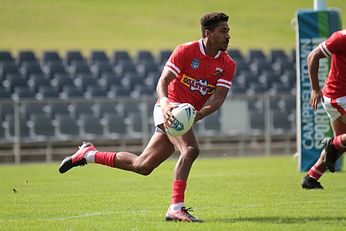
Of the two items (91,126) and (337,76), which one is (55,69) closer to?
(91,126)

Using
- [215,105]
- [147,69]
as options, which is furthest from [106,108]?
[215,105]

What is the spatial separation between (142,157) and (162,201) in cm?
175

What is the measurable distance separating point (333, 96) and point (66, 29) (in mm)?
28803

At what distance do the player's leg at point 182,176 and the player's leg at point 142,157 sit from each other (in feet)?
1.08

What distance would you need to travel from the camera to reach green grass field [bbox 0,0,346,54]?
37.9 metres

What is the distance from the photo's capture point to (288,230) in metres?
8.54

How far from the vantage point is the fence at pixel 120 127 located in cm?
2392

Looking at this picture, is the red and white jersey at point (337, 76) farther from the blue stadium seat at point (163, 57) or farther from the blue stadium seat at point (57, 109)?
the blue stadium seat at point (163, 57)

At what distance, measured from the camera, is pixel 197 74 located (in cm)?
997

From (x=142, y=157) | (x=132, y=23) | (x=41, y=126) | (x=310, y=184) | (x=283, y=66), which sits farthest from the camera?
(x=132, y=23)

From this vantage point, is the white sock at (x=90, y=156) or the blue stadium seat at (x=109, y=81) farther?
the blue stadium seat at (x=109, y=81)

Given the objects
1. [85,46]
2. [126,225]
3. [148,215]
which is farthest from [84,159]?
[85,46]

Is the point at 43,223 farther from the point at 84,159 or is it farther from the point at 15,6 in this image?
the point at 15,6

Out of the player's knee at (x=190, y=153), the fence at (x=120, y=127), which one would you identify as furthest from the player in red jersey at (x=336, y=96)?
the fence at (x=120, y=127)
